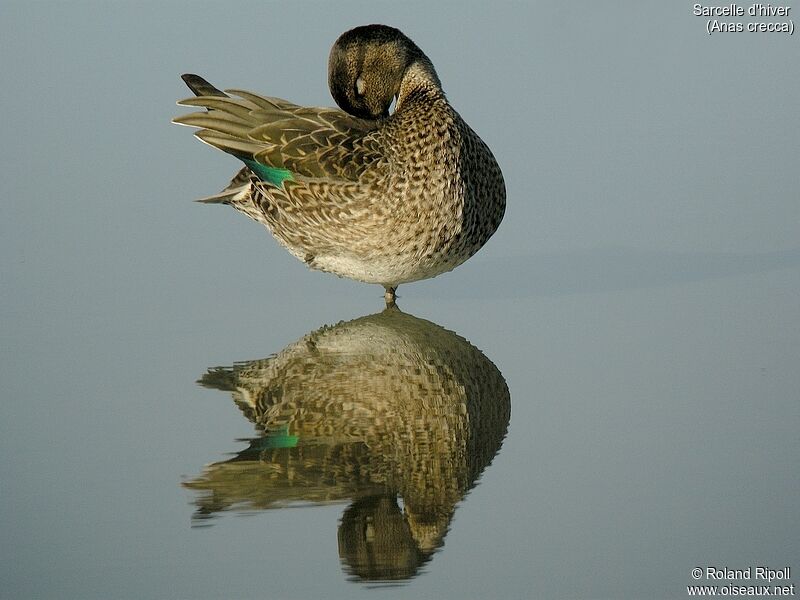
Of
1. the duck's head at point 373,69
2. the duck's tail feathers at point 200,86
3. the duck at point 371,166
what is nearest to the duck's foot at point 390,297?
the duck at point 371,166

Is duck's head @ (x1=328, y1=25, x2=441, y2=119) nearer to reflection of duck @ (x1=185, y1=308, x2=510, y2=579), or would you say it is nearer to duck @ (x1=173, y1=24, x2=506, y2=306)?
duck @ (x1=173, y1=24, x2=506, y2=306)

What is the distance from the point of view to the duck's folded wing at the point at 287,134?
789 centimetres

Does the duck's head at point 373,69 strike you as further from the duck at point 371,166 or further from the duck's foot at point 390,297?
the duck's foot at point 390,297

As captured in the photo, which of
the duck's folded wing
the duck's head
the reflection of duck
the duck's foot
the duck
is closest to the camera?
the reflection of duck

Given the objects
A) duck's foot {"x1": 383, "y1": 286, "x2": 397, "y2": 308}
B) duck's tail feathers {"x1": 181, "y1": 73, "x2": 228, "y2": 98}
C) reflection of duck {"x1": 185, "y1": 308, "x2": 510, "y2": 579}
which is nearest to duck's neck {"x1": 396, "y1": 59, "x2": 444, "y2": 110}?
duck's foot {"x1": 383, "y1": 286, "x2": 397, "y2": 308}

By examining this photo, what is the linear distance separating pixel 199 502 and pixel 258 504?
250mm

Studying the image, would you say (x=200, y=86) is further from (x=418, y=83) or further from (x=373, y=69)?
(x=418, y=83)

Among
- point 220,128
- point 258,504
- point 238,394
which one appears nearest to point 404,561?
point 258,504

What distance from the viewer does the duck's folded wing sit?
789 centimetres

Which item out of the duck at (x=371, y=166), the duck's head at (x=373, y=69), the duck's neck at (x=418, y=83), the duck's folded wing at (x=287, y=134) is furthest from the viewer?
the duck's neck at (x=418, y=83)

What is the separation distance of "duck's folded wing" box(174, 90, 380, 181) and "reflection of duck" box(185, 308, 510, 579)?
1.04 meters

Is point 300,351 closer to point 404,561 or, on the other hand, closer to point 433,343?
point 433,343

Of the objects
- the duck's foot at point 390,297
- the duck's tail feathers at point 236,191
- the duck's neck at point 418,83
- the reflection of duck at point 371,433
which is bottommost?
the reflection of duck at point 371,433

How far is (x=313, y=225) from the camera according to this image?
319 inches
